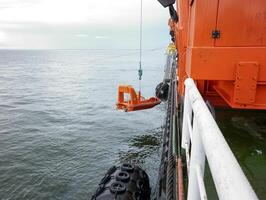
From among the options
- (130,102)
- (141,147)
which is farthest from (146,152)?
(130,102)

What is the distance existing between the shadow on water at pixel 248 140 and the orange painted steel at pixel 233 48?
775 mm

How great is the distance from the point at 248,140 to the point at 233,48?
1.76m

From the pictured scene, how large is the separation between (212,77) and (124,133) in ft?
43.7

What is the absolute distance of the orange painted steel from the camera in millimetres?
3634

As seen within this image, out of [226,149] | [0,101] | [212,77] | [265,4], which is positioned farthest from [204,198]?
[0,101]

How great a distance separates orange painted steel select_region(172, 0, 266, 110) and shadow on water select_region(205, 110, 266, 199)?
775 mm

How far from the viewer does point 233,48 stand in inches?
146

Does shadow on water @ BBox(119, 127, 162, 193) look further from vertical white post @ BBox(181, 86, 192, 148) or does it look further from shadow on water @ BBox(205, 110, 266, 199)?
vertical white post @ BBox(181, 86, 192, 148)

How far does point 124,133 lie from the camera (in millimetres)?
16797

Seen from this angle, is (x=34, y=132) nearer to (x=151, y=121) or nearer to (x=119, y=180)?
(x=151, y=121)

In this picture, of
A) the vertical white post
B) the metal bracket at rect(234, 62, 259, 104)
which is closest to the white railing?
the vertical white post

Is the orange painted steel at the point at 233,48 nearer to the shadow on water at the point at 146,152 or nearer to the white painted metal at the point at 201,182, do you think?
the white painted metal at the point at 201,182

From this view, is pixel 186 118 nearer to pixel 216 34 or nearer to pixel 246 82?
pixel 246 82

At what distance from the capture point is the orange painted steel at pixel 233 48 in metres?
3.63
